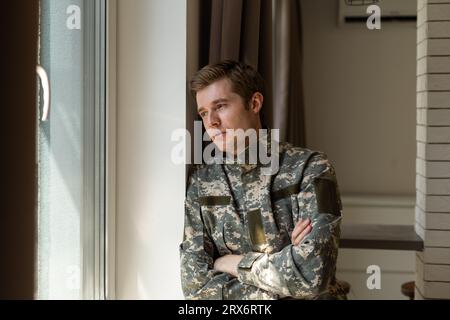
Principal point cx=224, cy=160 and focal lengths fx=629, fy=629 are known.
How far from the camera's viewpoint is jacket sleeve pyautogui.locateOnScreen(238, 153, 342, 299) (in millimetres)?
1490

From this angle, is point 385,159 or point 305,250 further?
point 385,159

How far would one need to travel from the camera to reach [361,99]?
11.6ft

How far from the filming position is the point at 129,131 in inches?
74.8

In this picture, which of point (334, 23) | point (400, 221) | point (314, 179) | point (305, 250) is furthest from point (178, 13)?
point (400, 221)

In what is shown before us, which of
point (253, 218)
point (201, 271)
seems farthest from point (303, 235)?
point (201, 271)

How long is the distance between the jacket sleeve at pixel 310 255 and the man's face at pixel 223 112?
21cm

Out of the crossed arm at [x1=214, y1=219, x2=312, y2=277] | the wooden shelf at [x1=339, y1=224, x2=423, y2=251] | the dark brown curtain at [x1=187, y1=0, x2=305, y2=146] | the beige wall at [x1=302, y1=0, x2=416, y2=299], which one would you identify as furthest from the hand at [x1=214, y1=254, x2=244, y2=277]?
the beige wall at [x1=302, y1=0, x2=416, y2=299]

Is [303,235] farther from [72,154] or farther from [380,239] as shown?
[380,239]

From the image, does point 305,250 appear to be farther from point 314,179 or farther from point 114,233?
point 114,233

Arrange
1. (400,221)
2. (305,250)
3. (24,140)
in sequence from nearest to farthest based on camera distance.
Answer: (24,140), (305,250), (400,221)

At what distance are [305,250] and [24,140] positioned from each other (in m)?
0.93

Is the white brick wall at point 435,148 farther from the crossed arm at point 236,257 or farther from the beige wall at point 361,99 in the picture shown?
the beige wall at point 361,99

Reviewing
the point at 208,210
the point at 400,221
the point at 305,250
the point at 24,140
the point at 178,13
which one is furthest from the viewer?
the point at 400,221

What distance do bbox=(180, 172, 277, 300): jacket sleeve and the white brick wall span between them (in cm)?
93
